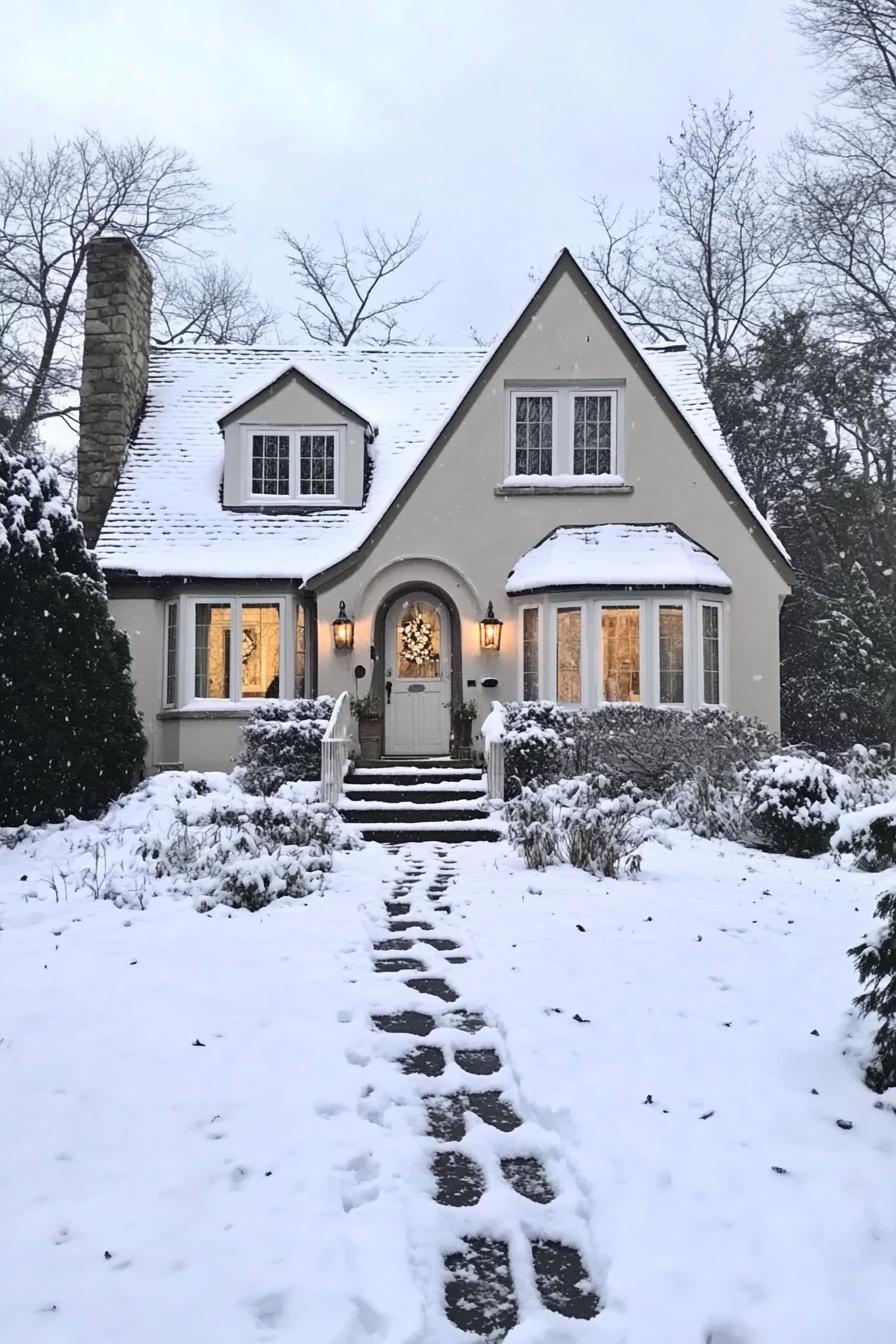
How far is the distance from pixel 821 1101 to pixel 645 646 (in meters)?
9.97

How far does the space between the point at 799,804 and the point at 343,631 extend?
278 inches

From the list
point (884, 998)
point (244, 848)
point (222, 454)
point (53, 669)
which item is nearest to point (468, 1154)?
point (884, 998)

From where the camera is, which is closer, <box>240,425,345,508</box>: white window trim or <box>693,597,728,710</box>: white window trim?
<box>693,597,728,710</box>: white window trim

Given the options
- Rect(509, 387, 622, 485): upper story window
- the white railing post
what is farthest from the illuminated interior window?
the white railing post

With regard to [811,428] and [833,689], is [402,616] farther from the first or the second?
[811,428]

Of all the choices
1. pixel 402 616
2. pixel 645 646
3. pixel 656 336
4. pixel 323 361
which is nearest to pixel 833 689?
pixel 645 646

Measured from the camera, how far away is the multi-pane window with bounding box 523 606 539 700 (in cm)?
1391

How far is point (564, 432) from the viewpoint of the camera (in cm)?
1457

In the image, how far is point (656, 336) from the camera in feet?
87.3

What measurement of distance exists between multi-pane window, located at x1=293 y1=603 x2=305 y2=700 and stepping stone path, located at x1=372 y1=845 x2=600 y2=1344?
8499 millimetres

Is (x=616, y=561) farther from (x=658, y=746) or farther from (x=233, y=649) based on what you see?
(x=233, y=649)

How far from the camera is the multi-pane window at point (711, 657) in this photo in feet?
44.7

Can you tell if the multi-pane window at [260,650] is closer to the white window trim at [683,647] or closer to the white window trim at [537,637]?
the white window trim at [537,637]

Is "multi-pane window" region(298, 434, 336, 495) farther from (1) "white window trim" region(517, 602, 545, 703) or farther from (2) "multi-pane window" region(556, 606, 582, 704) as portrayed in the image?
(2) "multi-pane window" region(556, 606, 582, 704)
